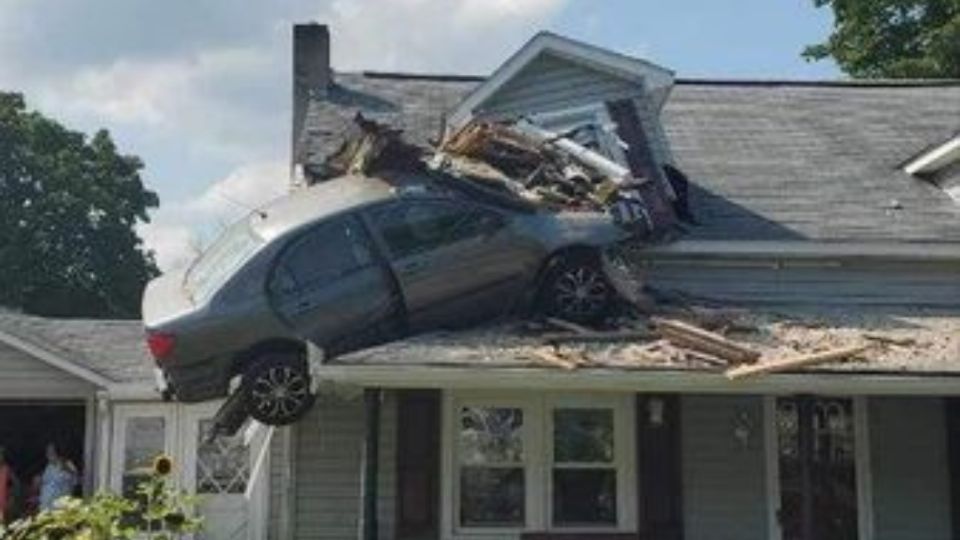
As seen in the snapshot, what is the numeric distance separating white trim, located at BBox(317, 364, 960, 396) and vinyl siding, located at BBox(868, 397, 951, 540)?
2.60 metres

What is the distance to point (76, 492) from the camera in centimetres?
2011

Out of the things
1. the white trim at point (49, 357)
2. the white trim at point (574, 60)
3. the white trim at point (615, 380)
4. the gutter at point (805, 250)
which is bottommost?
the white trim at point (615, 380)

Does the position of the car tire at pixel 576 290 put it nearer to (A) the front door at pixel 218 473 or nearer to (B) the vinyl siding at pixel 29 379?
(A) the front door at pixel 218 473

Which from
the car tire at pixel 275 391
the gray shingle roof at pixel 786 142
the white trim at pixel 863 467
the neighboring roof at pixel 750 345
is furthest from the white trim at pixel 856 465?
the car tire at pixel 275 391

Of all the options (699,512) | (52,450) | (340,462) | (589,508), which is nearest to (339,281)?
(340,462)

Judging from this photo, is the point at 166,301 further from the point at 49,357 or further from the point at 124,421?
the point at 124,421

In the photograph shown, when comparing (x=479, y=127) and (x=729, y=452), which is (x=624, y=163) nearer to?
(x=479, y=127)

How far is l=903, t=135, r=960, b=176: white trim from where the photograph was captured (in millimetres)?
16906

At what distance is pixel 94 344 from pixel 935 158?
40.8 ft

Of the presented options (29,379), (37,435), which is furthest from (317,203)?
(37,435)

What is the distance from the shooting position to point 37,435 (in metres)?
22.8

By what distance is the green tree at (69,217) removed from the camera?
2330 inches

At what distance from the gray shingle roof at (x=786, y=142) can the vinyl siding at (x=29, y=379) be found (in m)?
5.52

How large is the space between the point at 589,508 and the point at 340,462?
2.70 meters
